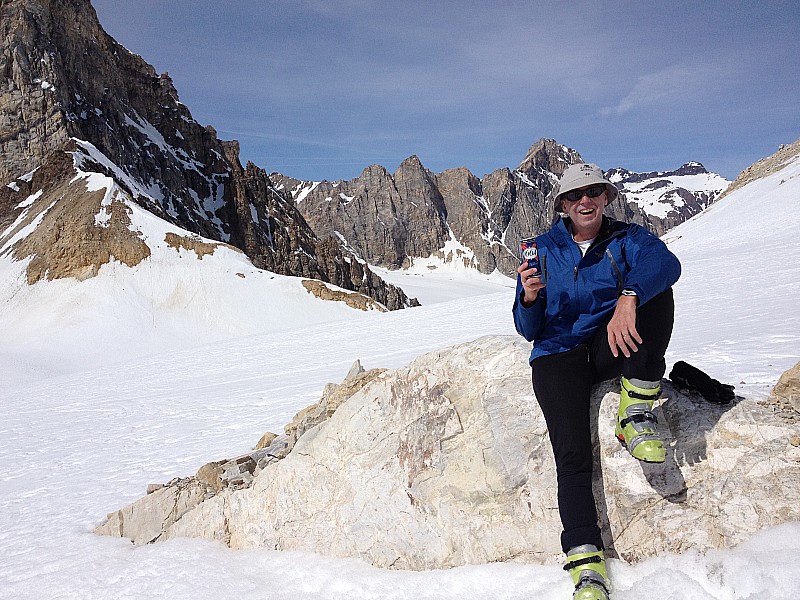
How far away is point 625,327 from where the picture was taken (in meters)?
2.87

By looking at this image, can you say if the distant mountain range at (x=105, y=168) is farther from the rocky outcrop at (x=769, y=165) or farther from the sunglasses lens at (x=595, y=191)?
the rocky outcrop at (x=769, y=165)

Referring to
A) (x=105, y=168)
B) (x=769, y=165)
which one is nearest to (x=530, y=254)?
(x=105, y=168)

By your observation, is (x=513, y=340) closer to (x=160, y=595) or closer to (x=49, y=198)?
(x=160, y=595)

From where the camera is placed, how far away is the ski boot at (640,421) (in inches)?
110

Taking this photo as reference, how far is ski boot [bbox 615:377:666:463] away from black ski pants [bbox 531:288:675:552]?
0.07 metres

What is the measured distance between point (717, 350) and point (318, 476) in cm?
607

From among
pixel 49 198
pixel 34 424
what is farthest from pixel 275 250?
pixel 34 424

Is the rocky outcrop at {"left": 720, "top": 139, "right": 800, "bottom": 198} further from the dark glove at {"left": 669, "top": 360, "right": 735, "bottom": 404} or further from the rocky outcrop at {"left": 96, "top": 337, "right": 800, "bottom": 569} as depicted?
the rocky outcrop at {"left": 96, "top": 337, "right": 800, "bottom": 569}

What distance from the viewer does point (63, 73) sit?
5322 centimetres

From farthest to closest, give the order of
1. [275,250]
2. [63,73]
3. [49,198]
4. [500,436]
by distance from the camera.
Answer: [275,250], [63,73], [49,198], [500,436]

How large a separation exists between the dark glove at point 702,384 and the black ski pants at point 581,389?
0.54 m

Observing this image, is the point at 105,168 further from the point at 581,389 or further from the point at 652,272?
the point at 652,272

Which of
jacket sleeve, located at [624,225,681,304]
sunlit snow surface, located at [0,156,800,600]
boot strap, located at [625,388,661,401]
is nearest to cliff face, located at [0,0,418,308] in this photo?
sunlit snow surface, located at [0,156,800,600]

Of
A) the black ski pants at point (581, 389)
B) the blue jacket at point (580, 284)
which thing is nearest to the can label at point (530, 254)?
the blue jacket at point (580, 284)
